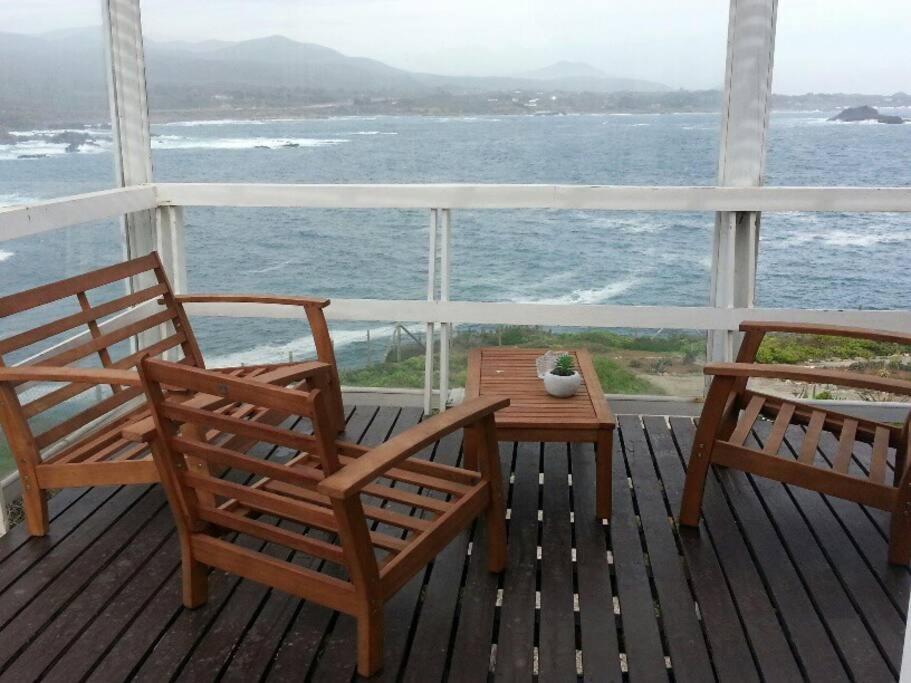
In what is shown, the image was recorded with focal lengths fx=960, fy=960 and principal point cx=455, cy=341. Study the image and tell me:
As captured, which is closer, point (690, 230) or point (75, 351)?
point (75, 351)

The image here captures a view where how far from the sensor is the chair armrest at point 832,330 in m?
3.20

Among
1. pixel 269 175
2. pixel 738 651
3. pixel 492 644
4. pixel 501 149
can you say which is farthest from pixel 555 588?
pixel 269 175

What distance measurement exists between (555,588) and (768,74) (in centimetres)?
255

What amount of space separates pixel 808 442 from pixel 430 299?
5.73 feet

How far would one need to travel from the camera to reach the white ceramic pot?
3.19 m

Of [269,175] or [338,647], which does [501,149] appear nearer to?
[269,175]

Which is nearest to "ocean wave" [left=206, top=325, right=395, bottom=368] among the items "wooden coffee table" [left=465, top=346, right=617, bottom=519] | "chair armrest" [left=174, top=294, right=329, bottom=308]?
"chair armrest" [left=174, top=294, right=329, bottom=308]

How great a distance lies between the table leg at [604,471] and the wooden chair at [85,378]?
869 mm

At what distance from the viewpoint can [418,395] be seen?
172 inches

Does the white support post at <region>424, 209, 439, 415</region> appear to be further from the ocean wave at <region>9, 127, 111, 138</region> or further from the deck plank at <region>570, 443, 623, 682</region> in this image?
the ocean wave at <region>9, 127, 111, 138</region>

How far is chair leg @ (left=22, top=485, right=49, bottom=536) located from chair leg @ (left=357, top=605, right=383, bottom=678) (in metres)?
1.26

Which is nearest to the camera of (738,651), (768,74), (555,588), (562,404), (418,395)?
(738,651)

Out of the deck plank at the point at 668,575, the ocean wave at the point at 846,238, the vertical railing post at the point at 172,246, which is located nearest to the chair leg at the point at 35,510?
the vertical railing post at the point at 172,246

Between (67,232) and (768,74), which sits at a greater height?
(768,74)
